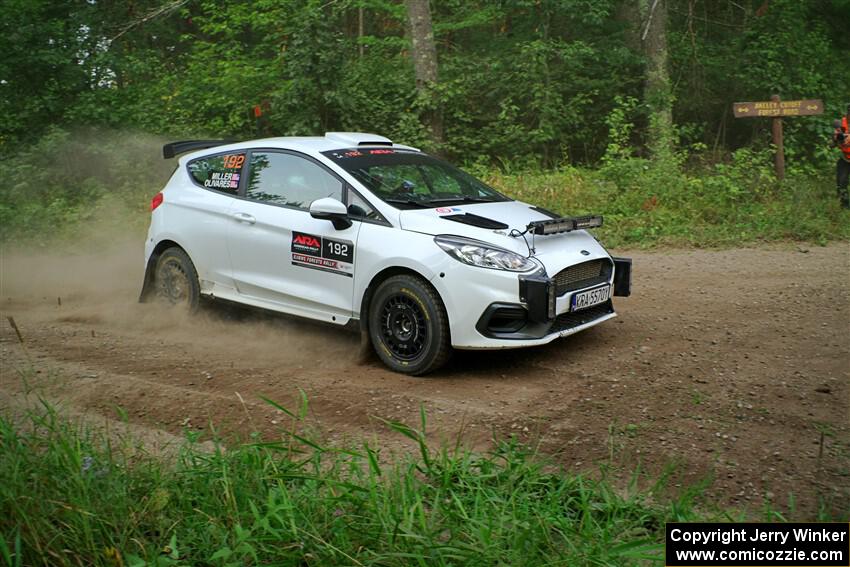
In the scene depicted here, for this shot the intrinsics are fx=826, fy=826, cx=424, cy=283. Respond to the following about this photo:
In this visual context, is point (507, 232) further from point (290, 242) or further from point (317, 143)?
point (317, 143)

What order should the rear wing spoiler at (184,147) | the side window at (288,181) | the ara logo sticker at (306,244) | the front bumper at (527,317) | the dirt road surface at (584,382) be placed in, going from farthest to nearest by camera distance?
1. the rear wing spoiler at (184,147)
2. the side window at (288,181)
3. the ara logo sticker at (306,244)
4. the front bumper at (527,317)
5. the dirt road surface at (584,382)

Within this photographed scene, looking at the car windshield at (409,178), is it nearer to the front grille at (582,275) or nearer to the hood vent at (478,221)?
the hood vent at (478,221)

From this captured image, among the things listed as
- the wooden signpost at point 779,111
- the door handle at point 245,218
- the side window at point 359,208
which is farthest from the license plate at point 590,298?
the wooden signpost at point 779,111

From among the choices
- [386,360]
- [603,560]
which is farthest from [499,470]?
[386,360]

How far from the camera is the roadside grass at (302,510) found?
11.1 feet

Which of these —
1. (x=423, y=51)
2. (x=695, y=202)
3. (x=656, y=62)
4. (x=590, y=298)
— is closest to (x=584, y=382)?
(x=590, y=298)

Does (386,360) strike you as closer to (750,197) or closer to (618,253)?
(618,253)

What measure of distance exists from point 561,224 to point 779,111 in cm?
968

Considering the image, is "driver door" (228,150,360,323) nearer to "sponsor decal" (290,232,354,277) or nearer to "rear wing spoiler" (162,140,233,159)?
"sponsor decal" (290,232,354,277)

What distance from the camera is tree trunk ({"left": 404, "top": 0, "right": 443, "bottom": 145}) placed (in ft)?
55.9

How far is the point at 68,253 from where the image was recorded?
12.6 m

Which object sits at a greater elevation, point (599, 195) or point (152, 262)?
point (599, 195)

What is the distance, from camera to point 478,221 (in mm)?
6418

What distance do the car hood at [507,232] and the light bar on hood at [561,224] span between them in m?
0.12
